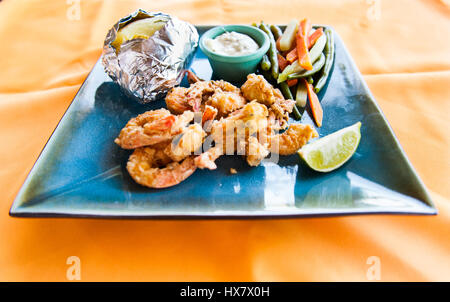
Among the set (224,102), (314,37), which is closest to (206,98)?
(224,102)

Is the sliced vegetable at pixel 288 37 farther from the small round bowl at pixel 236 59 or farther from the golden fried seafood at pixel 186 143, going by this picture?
the golden fried seafood at pixel 186 143

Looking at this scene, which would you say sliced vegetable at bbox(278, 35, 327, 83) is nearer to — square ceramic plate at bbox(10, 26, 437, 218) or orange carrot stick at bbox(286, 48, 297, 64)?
orange carrot stick at bbox(286, 48, 297, 64)

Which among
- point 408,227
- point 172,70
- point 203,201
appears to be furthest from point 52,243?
point 408,227

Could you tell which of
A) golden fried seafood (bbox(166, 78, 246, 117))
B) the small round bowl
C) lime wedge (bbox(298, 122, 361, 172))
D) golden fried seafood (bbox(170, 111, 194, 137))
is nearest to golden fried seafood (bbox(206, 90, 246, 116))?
golden fried seafood (bbox(166, 78, 246, 117))

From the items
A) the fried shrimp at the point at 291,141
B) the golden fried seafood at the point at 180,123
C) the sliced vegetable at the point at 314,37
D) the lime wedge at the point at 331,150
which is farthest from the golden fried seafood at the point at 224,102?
the sliced vegetable at the point at 314,37

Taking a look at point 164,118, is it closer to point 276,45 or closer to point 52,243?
point 52,243

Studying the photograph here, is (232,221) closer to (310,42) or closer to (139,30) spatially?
(139,30)
